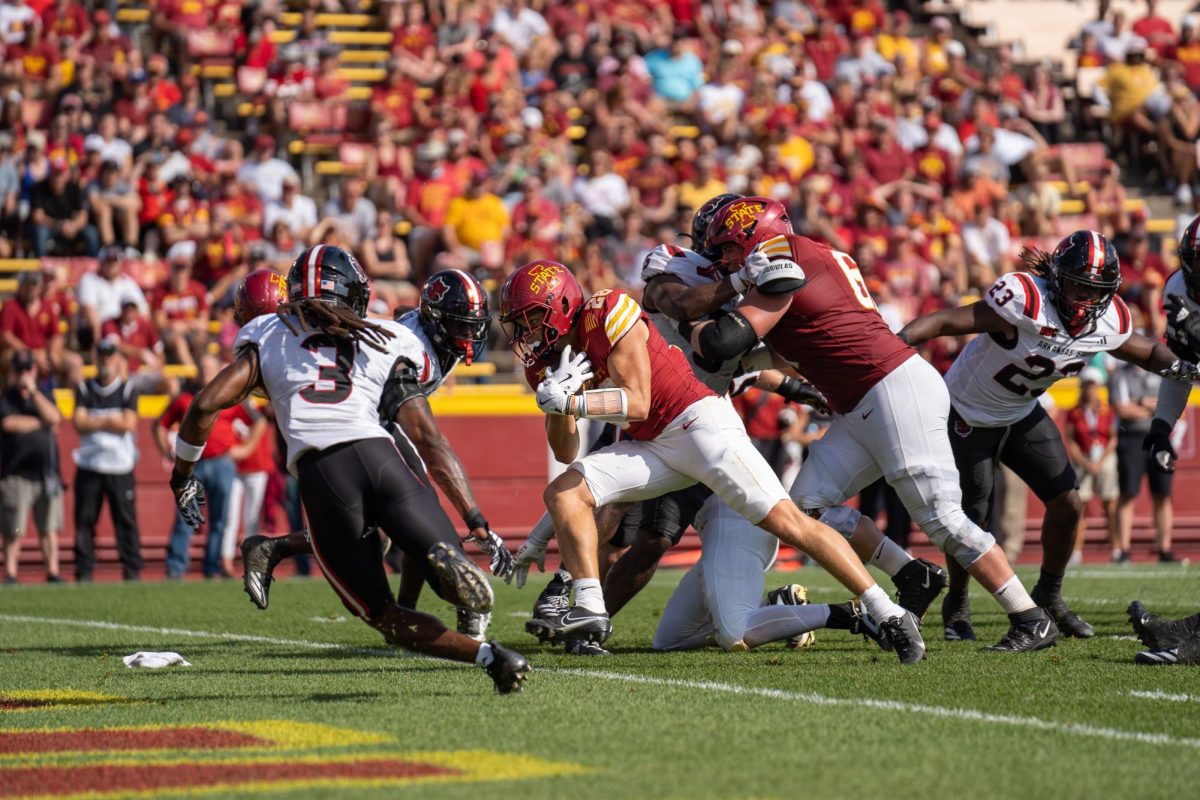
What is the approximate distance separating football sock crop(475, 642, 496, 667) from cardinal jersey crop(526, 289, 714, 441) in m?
1.20

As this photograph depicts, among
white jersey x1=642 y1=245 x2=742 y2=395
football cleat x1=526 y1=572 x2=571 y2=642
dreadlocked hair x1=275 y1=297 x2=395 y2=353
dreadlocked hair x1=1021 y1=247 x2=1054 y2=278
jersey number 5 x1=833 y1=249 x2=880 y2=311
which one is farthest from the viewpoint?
dreadlocked hair x1=1021 y1=247 x2=1054 y2=278

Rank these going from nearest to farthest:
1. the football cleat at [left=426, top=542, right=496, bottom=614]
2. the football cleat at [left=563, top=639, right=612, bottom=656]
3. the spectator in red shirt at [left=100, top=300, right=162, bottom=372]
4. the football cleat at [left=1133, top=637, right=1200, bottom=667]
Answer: the football cleat at [left=426, top=542, right=496, bottom=614] < the football cleat at [left=1133, top=637, right=1200, bottom=667] < the football cleat at [left=563, top=639, right=612, bottom=656] < the spectator in red shirt at [left=100, top=300, right=162, bottom=372]

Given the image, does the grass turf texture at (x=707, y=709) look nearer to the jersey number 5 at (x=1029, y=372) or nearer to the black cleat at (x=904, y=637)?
the black cleat at (x=904, y=637)

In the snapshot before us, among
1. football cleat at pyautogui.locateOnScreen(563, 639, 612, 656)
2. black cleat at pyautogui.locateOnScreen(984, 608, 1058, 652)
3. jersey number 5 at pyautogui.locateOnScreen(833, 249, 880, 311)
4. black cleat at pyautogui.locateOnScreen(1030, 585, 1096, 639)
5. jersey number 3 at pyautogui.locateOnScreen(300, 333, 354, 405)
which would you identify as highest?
jersey number 5 at pyautogui.locateOnScreen(833, 249, 880, 311)

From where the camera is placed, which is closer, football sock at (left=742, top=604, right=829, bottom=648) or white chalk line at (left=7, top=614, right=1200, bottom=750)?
white chalk line at (left=7, top=614, right=1200, bottom=750)

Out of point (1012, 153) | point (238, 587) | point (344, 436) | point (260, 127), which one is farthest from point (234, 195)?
point (344, 436)

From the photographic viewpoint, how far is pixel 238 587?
12.2 m

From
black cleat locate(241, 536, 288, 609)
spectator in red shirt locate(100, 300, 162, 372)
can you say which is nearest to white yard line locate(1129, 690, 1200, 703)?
black cleat locate(241, 536, 288, 609)

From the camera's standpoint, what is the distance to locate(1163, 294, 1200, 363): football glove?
7.42 metres

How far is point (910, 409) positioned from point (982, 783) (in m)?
2.70

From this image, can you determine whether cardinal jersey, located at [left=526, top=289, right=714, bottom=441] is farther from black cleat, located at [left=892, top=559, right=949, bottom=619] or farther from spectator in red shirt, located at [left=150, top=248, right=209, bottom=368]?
spectator in red shirt, located at [left=150, top=248, right=209, bottom=368]

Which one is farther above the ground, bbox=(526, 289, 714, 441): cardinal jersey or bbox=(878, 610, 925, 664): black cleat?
bbox=(526, 289, 714, 441): cardinal jersey

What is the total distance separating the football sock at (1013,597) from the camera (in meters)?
6.93

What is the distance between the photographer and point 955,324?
7281 millimetres
